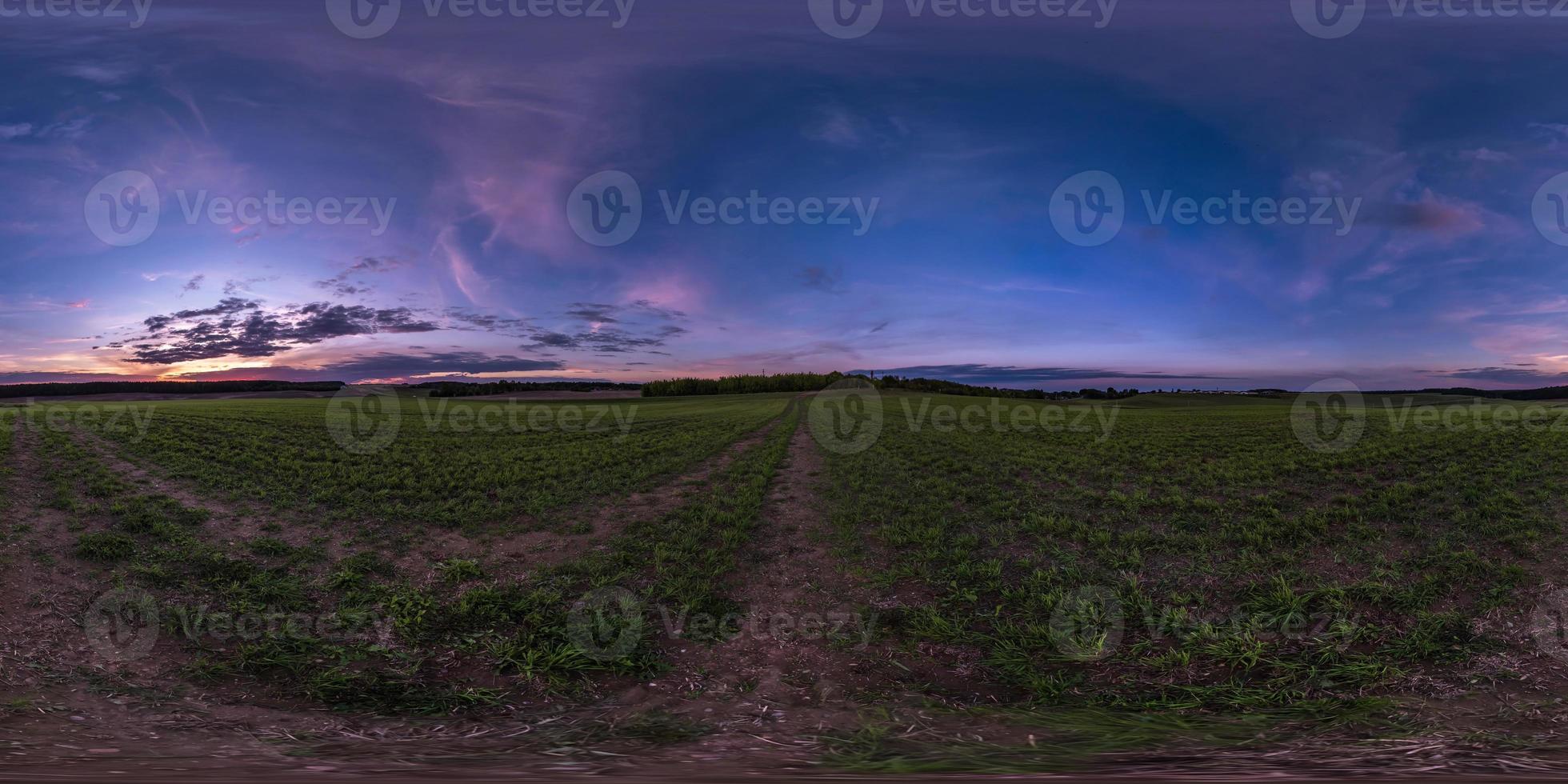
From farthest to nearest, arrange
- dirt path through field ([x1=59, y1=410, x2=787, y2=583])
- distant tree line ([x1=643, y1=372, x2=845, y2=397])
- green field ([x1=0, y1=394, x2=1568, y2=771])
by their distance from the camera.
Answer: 1. distant tree line ([x1=643, y1=372, x2=845, y2=397])
2. dirt path through field ([x1=59, y1=410, x2=787, y2=583])
3. green field ([x1=0, y1=394, x2=1568, y2=771])

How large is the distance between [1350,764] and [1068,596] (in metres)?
3.98

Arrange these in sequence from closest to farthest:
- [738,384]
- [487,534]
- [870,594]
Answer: [870,594] < [487,534] < [738,384]

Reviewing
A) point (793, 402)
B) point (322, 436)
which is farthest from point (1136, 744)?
point (793, 402)

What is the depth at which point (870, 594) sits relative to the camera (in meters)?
8.07

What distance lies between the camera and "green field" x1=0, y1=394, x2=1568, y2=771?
4.87 m

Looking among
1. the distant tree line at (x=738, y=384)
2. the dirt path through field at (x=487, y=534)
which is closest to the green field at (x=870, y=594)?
the dirt path through field at (x=487, y=534)

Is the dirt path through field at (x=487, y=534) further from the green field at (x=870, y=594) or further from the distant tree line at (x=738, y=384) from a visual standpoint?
the distant tree line at (x=738, y=384)

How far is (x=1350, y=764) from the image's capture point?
3.64 m

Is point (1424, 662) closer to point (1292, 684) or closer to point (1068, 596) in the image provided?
point (1292, 684)

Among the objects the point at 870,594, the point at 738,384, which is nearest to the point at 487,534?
the point at 870,594

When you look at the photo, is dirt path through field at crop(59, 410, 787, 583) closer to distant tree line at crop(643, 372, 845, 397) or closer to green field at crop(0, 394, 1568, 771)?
green field at crop(0, 394, 1568, 771)

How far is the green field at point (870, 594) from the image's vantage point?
4.87 m

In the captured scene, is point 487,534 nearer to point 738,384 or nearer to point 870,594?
point 870,594

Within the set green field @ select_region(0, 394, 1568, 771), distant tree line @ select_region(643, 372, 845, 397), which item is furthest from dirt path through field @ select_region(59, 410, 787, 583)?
distant tree line @ select_region(643, 372, 845, 397)
